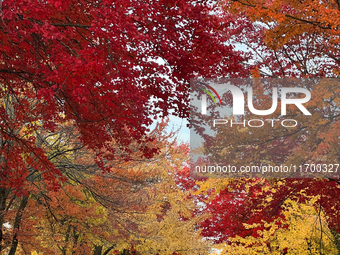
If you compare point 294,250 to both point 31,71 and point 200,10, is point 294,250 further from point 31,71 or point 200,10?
point 31,71

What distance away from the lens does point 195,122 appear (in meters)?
10.1

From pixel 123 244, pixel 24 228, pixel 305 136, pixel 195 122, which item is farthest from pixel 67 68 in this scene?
pixel 123 244

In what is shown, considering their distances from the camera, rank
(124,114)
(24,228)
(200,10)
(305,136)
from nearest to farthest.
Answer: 1. (124,114)
2. (200,10)
3. (305,136)
4. (24,228)

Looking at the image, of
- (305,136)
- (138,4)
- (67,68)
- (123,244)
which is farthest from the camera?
(123,244)

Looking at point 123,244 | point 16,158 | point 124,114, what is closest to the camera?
point 124,114

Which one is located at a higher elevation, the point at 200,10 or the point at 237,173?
the point at 200,10

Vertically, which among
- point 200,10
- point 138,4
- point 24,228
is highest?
point 200,10

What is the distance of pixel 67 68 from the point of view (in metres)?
4.93

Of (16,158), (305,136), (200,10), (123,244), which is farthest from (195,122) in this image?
(123,244)

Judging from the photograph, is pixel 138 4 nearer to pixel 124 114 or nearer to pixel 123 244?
pixel 124 114

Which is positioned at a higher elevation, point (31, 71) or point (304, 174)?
point (31, 71)

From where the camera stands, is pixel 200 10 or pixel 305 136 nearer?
pixel 200 10

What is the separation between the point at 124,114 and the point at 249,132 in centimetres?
404

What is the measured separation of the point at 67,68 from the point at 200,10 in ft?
10.4
